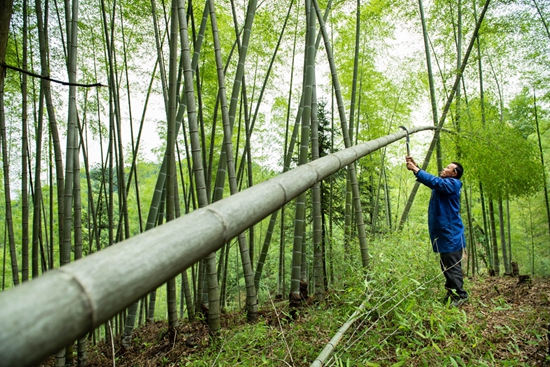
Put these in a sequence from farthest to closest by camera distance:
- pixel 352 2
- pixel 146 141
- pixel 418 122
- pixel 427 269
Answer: pixel 146 141, pixel 418 122, pixel 352 2, pixel 427 269

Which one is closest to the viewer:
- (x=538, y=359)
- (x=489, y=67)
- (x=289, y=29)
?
(x=538, y=359)

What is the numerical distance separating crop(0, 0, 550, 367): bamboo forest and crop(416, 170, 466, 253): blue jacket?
0.03 m

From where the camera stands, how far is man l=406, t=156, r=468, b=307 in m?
2.50

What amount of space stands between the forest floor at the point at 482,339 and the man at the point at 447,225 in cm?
21

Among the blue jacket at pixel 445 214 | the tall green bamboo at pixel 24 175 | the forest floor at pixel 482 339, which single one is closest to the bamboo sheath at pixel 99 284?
the forest floor at pixel 482 339

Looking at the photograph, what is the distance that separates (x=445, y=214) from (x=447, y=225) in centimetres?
9

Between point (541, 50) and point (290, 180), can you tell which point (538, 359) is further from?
point (541, 50)

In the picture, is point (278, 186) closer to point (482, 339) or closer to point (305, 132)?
point (482, 339)

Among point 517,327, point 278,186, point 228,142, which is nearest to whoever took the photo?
point 278,186

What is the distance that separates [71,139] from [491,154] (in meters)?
5.07

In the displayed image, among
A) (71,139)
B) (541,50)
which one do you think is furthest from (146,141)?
(541,50)

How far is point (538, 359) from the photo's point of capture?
1.59 metres

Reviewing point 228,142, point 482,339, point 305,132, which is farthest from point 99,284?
point 305,132

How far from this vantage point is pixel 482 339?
173cm
